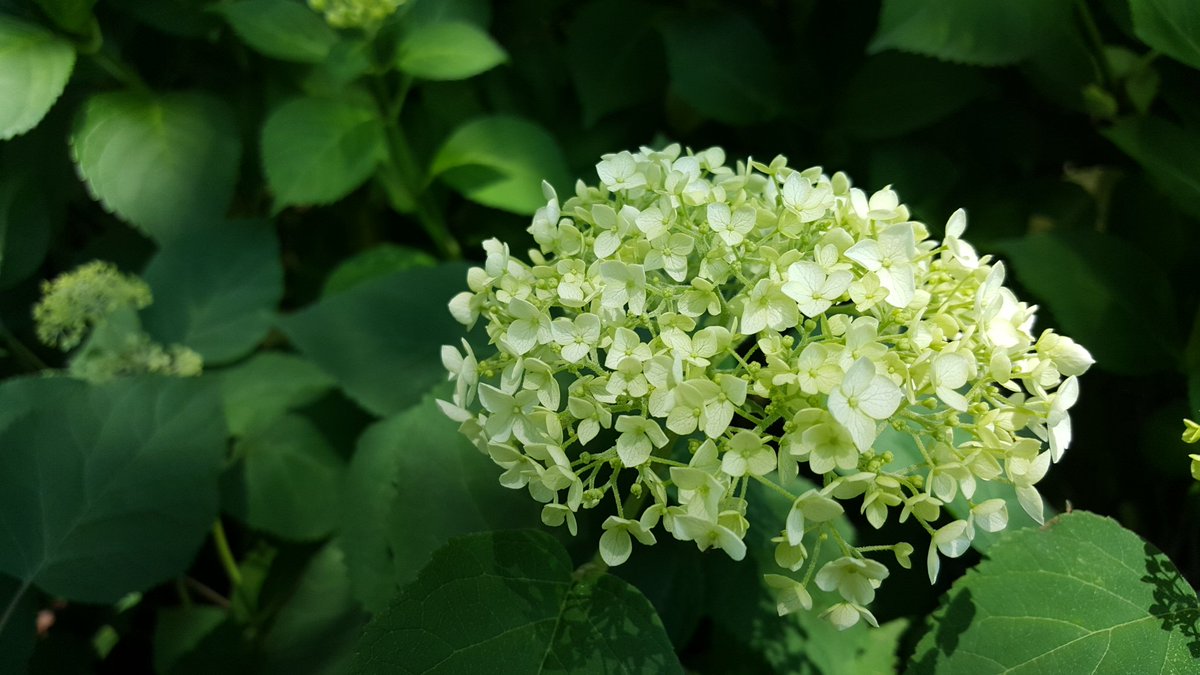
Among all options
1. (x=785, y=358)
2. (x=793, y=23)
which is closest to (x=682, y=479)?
(x=785, y=358)

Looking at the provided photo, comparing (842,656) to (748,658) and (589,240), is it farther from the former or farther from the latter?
(589,240)

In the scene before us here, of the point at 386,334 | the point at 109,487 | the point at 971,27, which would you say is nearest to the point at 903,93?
the point at 971,27

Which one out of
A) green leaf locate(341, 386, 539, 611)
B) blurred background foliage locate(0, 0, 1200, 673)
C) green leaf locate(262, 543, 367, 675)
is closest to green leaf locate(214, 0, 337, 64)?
blurred background foliage locate(0, 0, 1200, 673)

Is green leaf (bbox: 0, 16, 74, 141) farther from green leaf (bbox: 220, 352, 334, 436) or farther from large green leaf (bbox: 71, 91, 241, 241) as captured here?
green leaf (bbox: 220, 352, 334, 436)

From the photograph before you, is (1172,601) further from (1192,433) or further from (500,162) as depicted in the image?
(500,162)

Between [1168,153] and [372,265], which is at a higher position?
[1168,153]

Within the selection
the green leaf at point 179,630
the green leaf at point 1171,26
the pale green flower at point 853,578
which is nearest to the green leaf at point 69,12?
the green leaf at point 179,630
